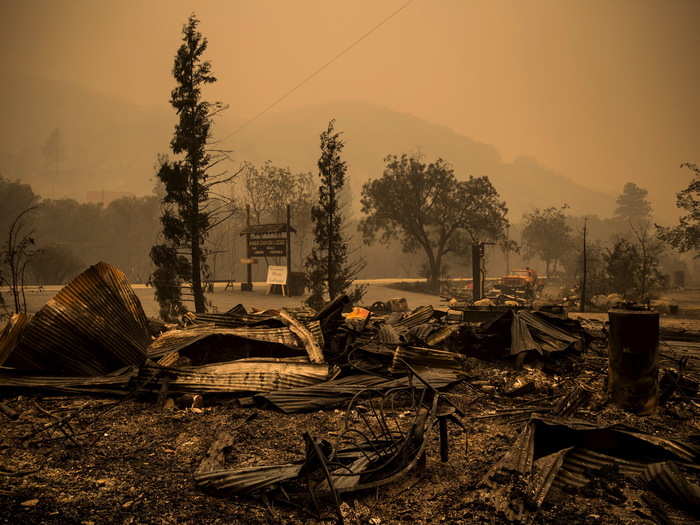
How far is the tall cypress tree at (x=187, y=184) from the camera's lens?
1313cm

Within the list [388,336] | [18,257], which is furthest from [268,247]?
[388,336]

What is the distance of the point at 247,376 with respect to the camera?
5.95m

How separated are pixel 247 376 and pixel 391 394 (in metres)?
2.08

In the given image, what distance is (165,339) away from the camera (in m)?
7.04

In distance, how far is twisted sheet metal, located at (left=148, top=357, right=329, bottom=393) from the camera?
19.1ft

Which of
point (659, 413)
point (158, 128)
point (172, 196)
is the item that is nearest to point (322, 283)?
point (172, 196)

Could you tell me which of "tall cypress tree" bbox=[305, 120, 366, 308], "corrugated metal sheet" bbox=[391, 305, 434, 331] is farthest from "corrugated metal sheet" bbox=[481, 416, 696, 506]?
"tall cypress tree" bbox=[305, 120, 366, 308]

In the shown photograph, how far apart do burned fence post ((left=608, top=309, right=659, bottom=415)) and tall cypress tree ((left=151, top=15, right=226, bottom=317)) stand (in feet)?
35.3

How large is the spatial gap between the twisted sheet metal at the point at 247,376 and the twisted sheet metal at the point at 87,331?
110 centimetres

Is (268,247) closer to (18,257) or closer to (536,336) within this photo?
(18,257)

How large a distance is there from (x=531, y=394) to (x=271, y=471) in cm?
400

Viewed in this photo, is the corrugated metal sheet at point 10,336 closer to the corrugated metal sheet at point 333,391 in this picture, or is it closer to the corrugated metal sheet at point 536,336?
the corrugated metal sheet at point 333,391

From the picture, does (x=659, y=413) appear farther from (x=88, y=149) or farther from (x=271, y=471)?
(x=88, y=149)

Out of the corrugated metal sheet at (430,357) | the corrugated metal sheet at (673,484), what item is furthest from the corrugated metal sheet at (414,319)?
the corrugated metal sheet at (673,484)
